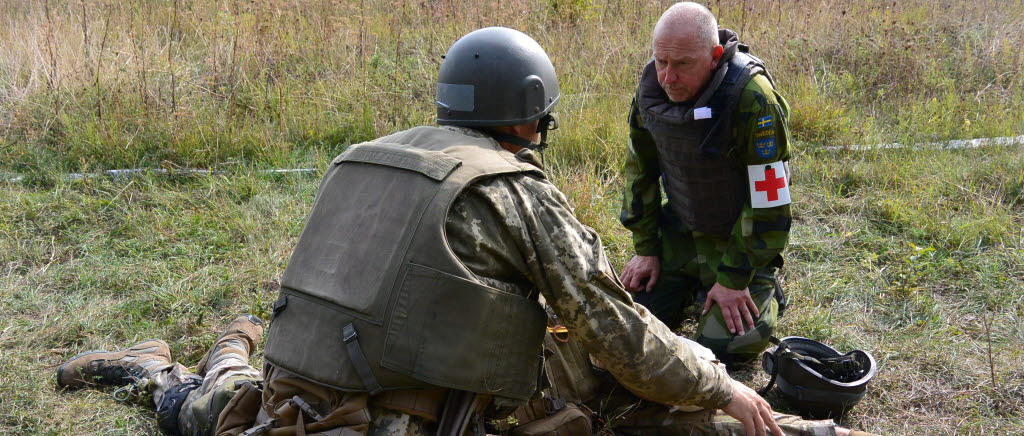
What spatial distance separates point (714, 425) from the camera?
2990 millimetres

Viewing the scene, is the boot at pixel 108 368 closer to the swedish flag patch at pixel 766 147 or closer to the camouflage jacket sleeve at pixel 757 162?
the camouflage jacket sleeve at pixel 757 162

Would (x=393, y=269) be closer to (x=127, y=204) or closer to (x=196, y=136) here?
(x=127, y=204)

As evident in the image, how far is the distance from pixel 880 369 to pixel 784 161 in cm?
114

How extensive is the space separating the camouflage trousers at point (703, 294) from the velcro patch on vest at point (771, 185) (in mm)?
515

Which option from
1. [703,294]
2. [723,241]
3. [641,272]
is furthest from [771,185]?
[641,272]

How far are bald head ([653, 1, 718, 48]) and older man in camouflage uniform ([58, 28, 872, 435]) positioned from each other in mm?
1010

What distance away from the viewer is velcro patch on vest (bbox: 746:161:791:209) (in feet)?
11.5

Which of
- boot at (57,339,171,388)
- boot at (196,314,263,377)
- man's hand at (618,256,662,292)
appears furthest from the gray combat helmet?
boot at (57,339,171,388)

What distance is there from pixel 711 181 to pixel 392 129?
3.15m

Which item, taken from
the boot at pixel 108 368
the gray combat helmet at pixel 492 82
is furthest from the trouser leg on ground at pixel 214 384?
the gray combat helmet at pixel 492 82

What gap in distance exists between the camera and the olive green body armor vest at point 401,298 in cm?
227

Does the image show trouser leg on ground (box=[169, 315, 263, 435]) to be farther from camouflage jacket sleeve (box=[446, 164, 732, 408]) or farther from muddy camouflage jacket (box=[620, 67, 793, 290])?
muddy camouflage jacket (box=[620, 67, 793, 290])

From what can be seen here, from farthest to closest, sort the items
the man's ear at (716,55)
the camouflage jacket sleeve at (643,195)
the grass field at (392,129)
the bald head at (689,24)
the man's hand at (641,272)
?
the man's hand at (641,272) < the camouflage jacket sleeve at (643,195) < the grass field at (392,129) < the man's ear at (716,55) < the bald head at (689,24)

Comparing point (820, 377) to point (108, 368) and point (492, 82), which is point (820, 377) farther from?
point (108, 368)
